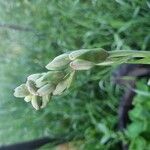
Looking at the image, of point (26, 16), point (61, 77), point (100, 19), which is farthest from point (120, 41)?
point (61, 77)

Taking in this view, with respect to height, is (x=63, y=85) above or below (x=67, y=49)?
above

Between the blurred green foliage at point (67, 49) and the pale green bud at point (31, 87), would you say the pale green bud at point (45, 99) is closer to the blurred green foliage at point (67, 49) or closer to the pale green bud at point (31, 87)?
the pale green bud at point (31, 87)

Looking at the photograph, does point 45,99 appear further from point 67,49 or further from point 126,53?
point 67,49

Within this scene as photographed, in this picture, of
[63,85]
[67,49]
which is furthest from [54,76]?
[67,49]

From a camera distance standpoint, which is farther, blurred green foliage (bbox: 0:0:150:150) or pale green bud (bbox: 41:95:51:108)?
blurred green foliage (bbox: 0:0:150:150)

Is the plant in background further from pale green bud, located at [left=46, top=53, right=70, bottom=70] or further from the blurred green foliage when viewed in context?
the blurred green foliage

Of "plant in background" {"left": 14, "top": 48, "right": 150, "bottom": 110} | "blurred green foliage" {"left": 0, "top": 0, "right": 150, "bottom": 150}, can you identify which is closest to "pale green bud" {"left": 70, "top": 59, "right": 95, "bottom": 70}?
"plant in background" {"left": 14, "top": 48, "right": 150, "bottom": 110}

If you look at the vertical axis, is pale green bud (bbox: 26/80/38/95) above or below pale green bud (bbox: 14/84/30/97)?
above

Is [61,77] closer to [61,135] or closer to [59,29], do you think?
[59,29]
